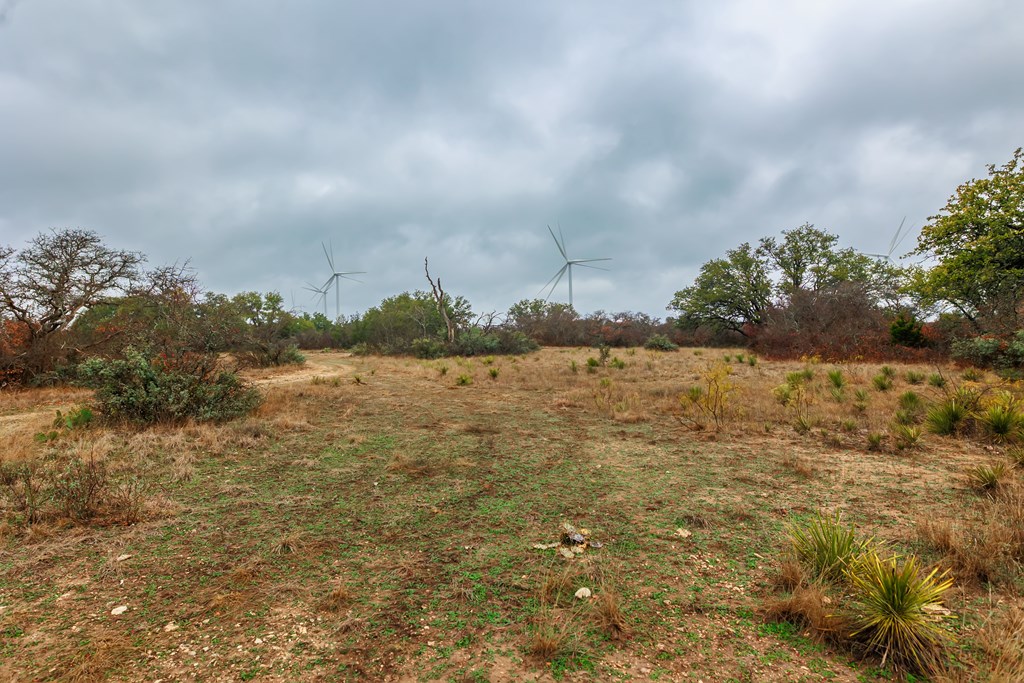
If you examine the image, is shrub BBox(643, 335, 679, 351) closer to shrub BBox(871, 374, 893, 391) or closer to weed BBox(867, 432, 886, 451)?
shrub BBox(871, 374, 893, 391)

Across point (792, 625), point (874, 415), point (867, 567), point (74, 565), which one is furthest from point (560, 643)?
point (874, 415)

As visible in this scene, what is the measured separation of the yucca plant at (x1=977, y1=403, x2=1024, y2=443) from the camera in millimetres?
6344

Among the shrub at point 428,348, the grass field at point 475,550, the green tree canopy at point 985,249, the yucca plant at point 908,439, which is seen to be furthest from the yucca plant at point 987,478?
the shrub at point 428,348

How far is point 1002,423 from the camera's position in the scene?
646 cm

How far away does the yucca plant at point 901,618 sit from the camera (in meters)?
2.42

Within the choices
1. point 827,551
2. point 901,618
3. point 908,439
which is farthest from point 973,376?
point 901,618

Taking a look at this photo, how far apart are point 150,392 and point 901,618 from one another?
984 cm

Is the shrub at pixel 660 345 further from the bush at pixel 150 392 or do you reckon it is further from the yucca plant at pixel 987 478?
the bush at pixel 150 392

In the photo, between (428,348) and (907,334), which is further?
(428,348)

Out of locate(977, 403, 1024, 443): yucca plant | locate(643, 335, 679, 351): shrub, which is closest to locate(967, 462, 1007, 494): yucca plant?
locate(977, 403, 1024, 443): yucca plant

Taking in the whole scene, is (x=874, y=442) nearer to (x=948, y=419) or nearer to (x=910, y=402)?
Result: (x=948, y=419)

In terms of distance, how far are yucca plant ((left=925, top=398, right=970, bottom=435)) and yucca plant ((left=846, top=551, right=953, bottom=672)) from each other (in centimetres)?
591

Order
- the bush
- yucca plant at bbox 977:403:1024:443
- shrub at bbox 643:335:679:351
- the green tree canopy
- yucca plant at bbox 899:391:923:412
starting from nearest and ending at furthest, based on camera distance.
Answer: yucca plant at bbox 977:403:1024:443 → the bush → yucca plant at bbox 899:391:923:412 → the green tree canopy → shrub at bbox 643:335:679:351

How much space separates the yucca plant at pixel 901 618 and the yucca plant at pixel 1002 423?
5.66m
